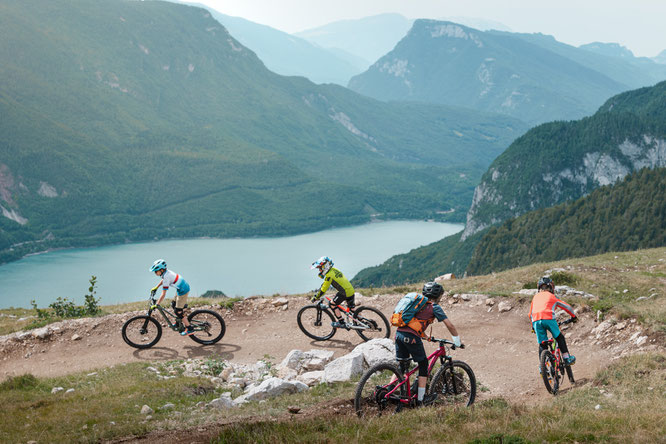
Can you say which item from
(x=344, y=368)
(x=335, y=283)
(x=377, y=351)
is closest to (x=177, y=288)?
(x=335, y=283)

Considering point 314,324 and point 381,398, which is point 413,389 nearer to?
point 381,398

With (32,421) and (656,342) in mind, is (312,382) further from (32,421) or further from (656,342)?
(656,342)

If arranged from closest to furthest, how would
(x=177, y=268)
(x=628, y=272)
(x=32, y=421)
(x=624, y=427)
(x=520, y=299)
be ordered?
(x=624, y=427)
(x=32, y=421)
(x=520, y=299)
(x=628, y=272)
(x=177, y=268)

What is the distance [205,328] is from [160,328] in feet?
5.62

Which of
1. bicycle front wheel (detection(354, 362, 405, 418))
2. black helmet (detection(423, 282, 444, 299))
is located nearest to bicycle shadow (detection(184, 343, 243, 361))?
bicycle front wheel (detection(354, 362, 405, 418))

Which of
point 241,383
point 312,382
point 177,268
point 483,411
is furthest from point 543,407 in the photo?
point 177,268

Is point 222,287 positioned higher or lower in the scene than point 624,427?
lower

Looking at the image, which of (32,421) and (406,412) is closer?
(406,412)

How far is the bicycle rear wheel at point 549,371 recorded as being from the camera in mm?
12625

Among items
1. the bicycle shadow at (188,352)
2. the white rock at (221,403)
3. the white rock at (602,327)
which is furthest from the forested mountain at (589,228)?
the white rock at (221,403)

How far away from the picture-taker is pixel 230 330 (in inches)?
815

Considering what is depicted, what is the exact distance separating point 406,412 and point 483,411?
154 cm

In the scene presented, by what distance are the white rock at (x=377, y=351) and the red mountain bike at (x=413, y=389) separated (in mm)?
1958

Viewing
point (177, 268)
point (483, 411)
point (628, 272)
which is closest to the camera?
point (483, 411)
